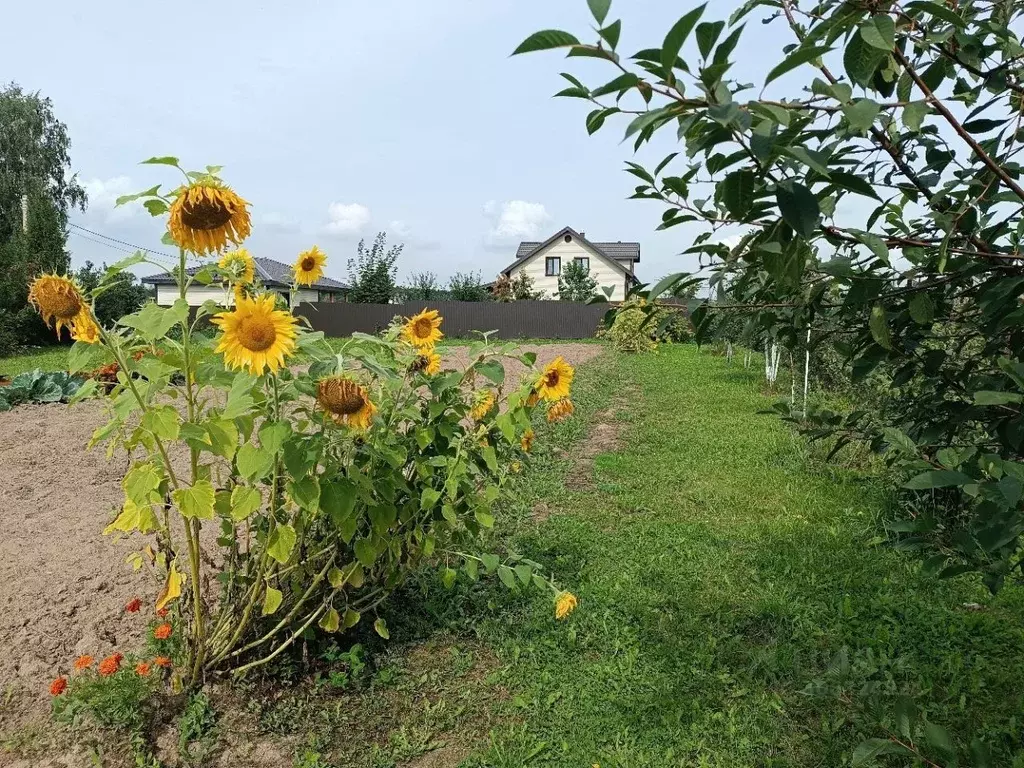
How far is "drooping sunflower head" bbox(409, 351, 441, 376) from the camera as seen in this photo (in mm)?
2182

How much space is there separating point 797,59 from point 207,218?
1.29 meters

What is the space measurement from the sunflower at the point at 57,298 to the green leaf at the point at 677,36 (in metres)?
1.42

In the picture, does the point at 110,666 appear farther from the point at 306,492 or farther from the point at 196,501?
the point at 306,492

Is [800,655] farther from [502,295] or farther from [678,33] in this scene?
[502,295]

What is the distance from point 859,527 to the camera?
160 inches

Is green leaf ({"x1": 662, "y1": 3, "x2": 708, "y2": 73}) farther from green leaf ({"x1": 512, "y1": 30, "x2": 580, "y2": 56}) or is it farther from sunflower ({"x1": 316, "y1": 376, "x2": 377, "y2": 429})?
sunflower ({"x1": 316, "y1": 376, "x2": 377, "y2": 429})

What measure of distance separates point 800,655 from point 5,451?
5.56m

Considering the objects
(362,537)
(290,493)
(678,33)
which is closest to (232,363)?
(290,493)

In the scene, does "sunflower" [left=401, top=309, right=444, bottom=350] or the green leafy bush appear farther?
the green leafy bush

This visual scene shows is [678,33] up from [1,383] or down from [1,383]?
up

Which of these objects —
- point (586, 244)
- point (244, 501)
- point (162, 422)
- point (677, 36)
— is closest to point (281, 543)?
point (244, 501)

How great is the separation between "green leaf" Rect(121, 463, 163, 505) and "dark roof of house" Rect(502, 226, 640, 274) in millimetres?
32172

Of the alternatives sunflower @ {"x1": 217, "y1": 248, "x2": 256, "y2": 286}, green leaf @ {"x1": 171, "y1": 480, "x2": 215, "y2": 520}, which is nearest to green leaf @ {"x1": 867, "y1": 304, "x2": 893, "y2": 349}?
sunflower @ {"x1": 217, "y1": 248, "x2": 256, "y2": 286}

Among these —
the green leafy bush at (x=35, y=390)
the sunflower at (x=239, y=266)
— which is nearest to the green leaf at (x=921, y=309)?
the sunflower at (x=239, y=266)
